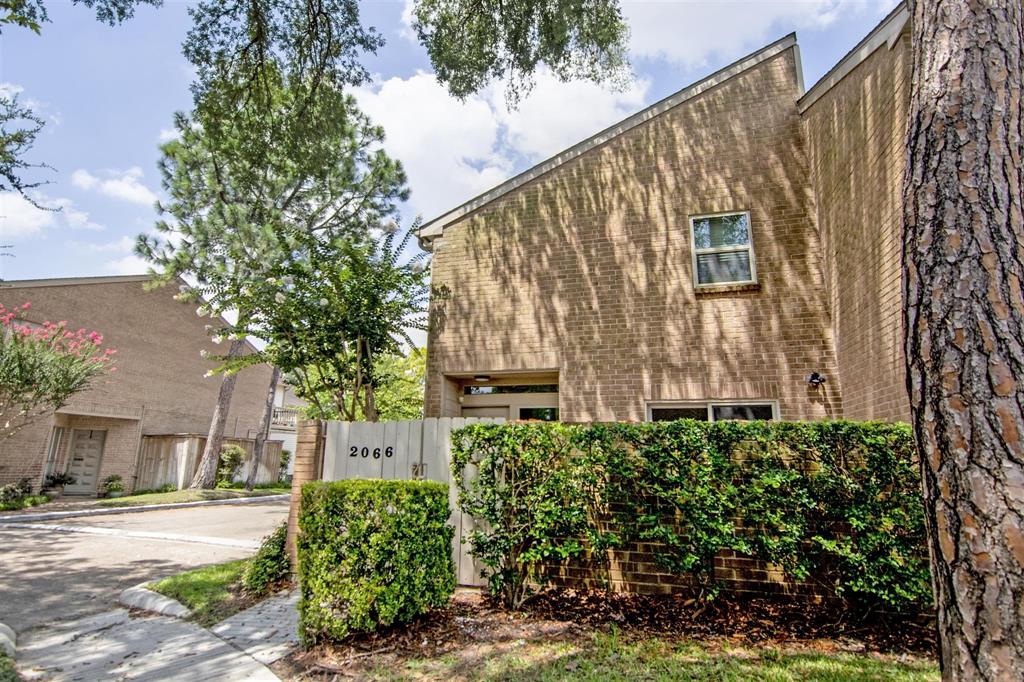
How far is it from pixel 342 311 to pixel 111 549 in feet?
19.5

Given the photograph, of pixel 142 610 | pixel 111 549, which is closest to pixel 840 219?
pixel 142 610

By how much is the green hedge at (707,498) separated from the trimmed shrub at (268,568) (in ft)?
7.86

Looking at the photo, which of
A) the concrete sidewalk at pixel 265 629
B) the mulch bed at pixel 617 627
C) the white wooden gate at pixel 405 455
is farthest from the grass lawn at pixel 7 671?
the white wooden gate at pixel 405 455

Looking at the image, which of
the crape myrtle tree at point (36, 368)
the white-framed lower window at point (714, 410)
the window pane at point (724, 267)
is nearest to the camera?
the white-framed lower window at point (714, 410)

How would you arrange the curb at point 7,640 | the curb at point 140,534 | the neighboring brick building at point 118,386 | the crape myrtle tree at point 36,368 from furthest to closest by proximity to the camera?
the neighboring brick building at point 118,386 → the crape myrtle tree at point 36,368 → the curb at point 140,534 → the curb at point 7,640

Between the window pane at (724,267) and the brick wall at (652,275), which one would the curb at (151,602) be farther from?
the window pane at (724,267)

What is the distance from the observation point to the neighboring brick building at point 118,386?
1642 cm

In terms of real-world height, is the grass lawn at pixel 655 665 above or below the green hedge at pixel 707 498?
below

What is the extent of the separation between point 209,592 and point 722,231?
8052 mm

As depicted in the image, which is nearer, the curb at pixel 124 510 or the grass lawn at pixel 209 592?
the grass lawn at pixel 209 592

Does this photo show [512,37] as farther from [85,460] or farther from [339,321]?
[85,460]

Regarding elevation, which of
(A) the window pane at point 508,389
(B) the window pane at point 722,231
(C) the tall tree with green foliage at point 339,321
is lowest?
(A) the window pane at point 508,389

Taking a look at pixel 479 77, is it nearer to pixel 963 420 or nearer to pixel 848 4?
pixel 848 4

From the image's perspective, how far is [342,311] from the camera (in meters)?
6.99
